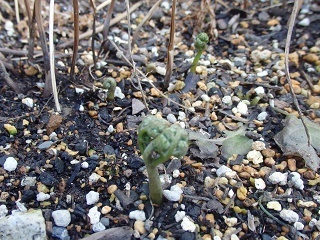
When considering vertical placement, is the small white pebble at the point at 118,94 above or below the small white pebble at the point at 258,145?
above

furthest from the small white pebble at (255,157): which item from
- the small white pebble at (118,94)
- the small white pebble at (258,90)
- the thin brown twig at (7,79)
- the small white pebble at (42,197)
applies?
the thin brown twig at (7,79)

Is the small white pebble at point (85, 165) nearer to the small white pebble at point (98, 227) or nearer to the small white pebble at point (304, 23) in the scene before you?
the small white pebble at point (98, 227)

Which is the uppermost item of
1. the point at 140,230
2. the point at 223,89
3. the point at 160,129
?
the point at 160,129

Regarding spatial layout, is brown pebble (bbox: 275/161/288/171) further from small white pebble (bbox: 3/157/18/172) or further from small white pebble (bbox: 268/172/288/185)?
small white pebble (bbox: 3/157/18/172)

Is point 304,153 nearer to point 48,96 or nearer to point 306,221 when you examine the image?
point 306,221

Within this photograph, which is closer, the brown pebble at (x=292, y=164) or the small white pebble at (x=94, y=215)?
the small white pebble at (x=94, y=215)

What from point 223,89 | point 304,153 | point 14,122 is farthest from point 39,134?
point 304,153
